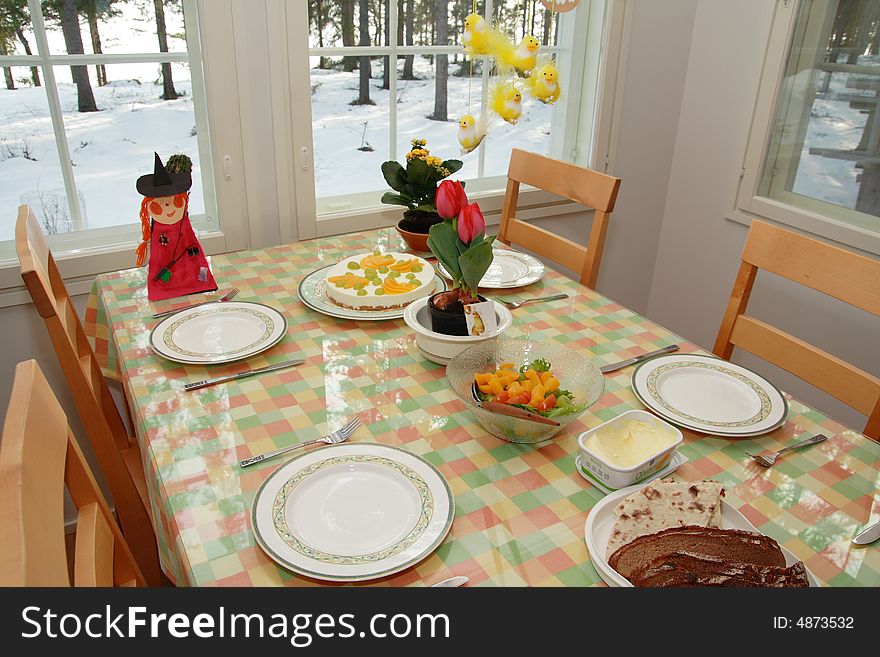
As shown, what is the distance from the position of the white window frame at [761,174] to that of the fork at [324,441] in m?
1.70

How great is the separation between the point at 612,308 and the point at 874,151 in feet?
3.72

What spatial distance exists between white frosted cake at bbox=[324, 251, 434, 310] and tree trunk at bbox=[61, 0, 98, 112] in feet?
2.53

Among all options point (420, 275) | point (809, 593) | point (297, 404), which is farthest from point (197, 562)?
point (420, 275)

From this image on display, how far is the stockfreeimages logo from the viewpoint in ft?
2.50

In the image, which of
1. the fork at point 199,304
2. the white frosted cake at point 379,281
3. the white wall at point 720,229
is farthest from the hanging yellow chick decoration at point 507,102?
the fork at point 199,304

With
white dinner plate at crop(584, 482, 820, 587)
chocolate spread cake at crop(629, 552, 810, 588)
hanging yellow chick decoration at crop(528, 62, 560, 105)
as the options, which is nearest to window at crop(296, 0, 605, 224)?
hanging yellow chick decoration at crop(528, 62, 560, 105)

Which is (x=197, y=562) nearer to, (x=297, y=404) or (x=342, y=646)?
(x=342, y=646)

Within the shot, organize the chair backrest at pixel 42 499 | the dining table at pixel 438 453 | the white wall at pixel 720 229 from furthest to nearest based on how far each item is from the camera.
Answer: the white wall at pixel 720 229 → the dining table at pixel 438 453 → the chair backrest at pixel 42 499

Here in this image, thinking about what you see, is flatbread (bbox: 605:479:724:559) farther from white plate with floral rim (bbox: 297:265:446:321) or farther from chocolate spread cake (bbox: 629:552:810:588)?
white plate with floral rim (bbox: 297:265:446:321)

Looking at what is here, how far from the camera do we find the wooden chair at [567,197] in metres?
1.79

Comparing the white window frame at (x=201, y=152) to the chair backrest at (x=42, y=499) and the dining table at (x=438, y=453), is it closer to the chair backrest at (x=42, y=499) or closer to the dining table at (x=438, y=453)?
the dining table at (x=438, y=453)

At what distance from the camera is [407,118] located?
2213 millimetres

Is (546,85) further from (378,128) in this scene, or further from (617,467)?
(617,467)

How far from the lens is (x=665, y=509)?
92 cm
